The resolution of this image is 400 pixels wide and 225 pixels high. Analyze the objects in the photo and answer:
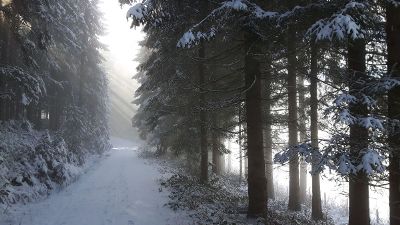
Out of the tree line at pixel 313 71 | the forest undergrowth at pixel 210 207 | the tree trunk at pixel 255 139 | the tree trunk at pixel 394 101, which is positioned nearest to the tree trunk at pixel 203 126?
the tree line at pixel 313 71

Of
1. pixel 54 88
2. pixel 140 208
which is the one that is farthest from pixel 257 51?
pixel 54 88

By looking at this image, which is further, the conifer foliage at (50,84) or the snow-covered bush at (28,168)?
the conifer foliage at (50,84)

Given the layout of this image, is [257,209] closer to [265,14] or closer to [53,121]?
[265,14]

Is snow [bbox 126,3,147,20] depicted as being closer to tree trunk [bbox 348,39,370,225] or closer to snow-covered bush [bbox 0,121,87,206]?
tree trunk [bbox 348,39,370,225]

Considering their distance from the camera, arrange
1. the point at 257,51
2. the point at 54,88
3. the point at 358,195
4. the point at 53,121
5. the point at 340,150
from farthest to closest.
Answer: the point at 53,121
the point at 54,88
the point at 257,51
the point at 358,195
the point at 340,150

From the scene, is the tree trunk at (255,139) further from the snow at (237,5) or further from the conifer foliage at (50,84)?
the conifer foliage at (50,84)

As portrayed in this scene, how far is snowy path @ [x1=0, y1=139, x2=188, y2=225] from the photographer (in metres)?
10.6

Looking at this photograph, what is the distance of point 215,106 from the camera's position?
39.9ft

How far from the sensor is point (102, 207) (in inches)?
482

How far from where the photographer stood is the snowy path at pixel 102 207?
10.6 m

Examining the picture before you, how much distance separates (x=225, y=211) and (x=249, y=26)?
6.11 metres

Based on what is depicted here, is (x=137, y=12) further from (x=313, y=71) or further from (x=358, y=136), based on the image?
(x=313, y=71)

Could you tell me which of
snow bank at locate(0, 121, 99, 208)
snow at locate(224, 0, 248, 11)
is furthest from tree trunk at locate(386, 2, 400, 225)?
snow bank at locate(0, 121, 99, 208)

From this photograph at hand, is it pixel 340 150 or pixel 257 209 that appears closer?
pixel 340 150
